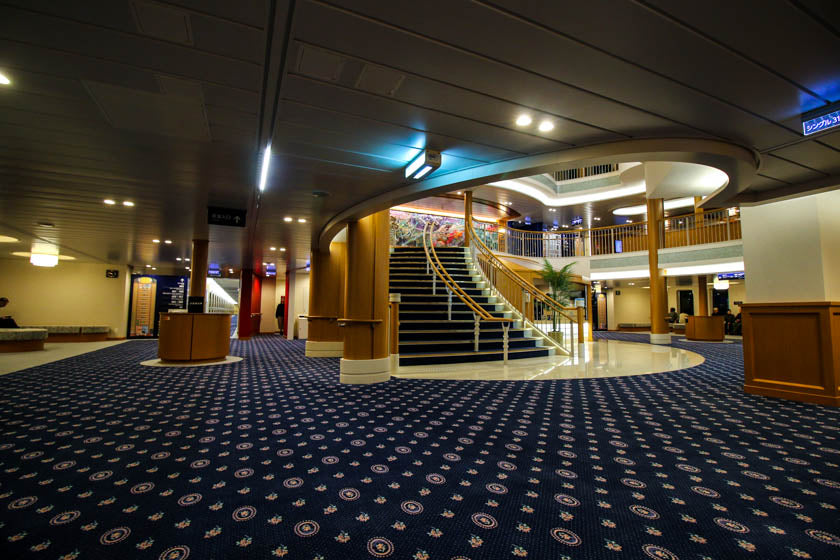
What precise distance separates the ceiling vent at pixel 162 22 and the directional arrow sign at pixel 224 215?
4.44 metres

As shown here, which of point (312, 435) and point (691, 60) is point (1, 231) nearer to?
point (312, 435)

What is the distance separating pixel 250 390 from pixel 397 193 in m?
3.23

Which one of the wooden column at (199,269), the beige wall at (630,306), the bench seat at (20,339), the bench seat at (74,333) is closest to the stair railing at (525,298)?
the wooden column at (199,269)

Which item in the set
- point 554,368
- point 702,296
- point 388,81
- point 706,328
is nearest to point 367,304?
point 554,368

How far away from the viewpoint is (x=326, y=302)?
997cm

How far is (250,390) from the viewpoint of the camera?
5.18 metres

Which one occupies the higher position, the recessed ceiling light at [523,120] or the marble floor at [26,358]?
the recessed ceiling light at [523,120]

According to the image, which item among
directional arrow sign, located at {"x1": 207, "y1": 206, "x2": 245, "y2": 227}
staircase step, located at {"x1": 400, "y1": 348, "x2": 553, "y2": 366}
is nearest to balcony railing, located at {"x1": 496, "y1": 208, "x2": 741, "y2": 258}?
staircase step, located at {"x1": 400, "y1": 348, "x2": 553, "y2": 366}

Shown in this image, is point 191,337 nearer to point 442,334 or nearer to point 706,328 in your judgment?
point 442,334

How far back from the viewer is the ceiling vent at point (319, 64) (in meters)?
2.44

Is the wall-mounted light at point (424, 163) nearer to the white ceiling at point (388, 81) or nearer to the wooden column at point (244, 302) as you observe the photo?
the white ceiling at point (388, 81)

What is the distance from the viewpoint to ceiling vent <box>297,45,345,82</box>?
244cm

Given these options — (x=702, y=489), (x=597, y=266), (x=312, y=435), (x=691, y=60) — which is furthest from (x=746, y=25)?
(x=597, y=266)

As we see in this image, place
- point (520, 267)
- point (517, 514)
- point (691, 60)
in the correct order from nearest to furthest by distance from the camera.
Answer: point (517, 514) → point (691, 60) → point (520, 267)
